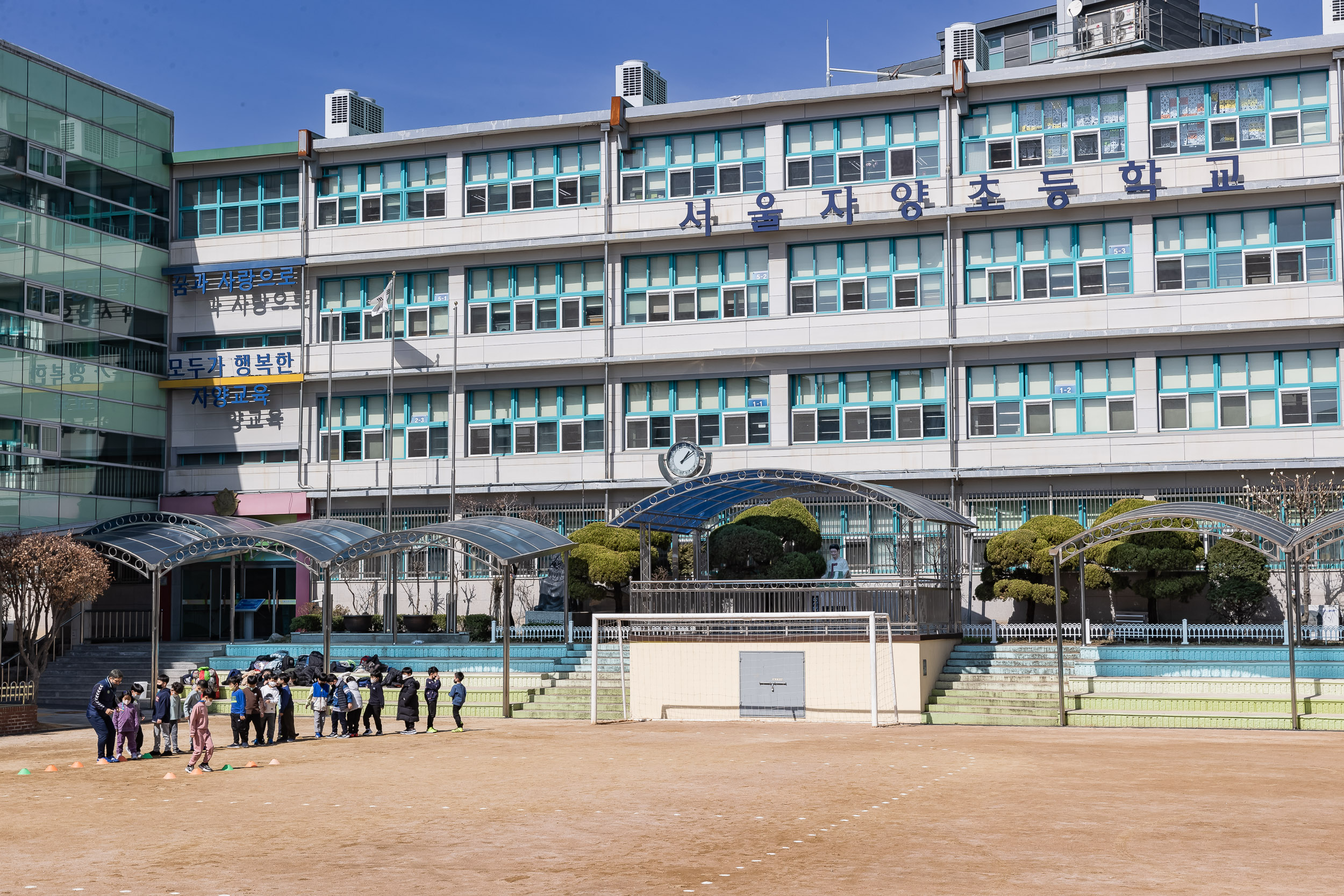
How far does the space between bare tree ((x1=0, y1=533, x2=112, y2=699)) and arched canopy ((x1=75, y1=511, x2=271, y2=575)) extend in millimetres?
1741

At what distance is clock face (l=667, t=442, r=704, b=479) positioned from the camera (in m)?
38.3

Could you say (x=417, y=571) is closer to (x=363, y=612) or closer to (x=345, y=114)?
(x=363, y=612)

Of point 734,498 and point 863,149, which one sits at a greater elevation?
point 863,149

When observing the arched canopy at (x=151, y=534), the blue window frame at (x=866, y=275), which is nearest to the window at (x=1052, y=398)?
the blue window frame at (x=866, y=275)

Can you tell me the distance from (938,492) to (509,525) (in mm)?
12755

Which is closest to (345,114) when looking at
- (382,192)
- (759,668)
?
(382,192)

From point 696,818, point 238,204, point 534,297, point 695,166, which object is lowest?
point 696,818

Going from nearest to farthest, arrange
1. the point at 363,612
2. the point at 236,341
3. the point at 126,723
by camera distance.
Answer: the point at 126,723, the point at 363,612, the point at 236,341

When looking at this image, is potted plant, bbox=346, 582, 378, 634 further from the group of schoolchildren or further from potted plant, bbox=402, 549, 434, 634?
the group of schoolchildren

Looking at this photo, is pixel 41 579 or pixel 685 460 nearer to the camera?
pixel 41 579

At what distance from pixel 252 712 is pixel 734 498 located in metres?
13.9

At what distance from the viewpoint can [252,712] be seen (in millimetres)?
23516

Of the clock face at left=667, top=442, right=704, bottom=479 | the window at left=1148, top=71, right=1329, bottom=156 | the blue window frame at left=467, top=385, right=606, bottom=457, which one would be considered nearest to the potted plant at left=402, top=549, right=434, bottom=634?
Answer: the blue window frame at left=467, top=385, right=606, bottom=457

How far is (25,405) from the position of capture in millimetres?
39500
